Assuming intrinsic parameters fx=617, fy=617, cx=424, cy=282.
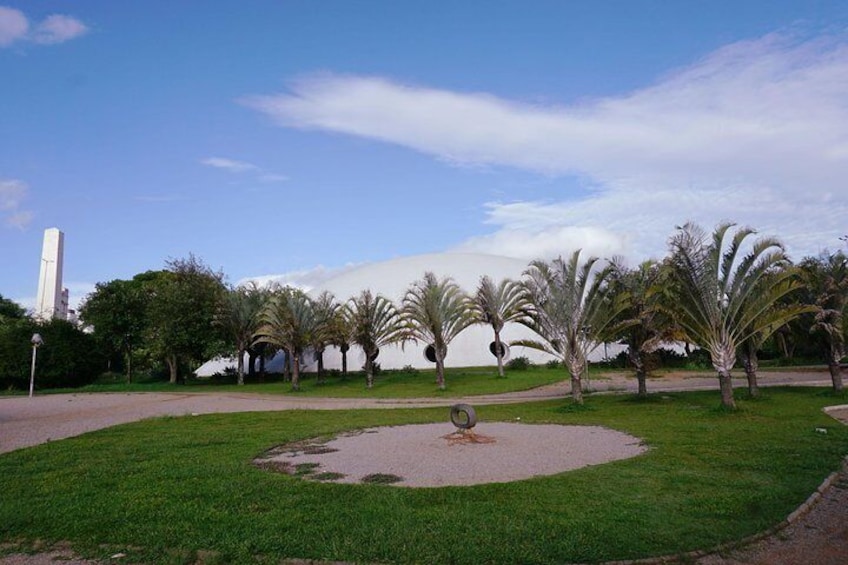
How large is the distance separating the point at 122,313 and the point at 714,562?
44017 mm

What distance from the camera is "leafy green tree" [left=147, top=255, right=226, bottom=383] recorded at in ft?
129

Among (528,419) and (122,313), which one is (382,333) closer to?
(528,419)

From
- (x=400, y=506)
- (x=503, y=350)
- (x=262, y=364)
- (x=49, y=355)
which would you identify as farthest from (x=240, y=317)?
Answer: (x=400, y=506)

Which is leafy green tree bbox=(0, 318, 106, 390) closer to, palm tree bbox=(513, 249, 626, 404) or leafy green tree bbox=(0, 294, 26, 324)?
leafy green tree bbox=(0, 294, 26, 324)

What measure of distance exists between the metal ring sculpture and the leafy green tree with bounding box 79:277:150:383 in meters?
34.7

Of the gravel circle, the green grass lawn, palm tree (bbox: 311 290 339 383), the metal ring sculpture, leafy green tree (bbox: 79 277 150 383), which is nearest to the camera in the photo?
the green grass lawn

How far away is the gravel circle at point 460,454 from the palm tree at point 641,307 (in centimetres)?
603

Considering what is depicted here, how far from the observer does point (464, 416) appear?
12.7m

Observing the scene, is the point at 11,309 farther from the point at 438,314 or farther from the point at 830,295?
the point at 830,295

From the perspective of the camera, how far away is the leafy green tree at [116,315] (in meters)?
42.2

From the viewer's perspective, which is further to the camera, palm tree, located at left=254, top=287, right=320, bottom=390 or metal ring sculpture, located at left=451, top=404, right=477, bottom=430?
palm tree, located at left=254, top=287, right=320, bottom=390

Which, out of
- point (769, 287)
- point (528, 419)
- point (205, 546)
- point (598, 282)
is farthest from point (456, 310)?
point (205, 546)

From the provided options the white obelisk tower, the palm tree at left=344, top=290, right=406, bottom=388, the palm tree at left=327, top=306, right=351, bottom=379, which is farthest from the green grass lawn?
the white obelisk tower

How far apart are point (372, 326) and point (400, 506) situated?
23.6 meters
